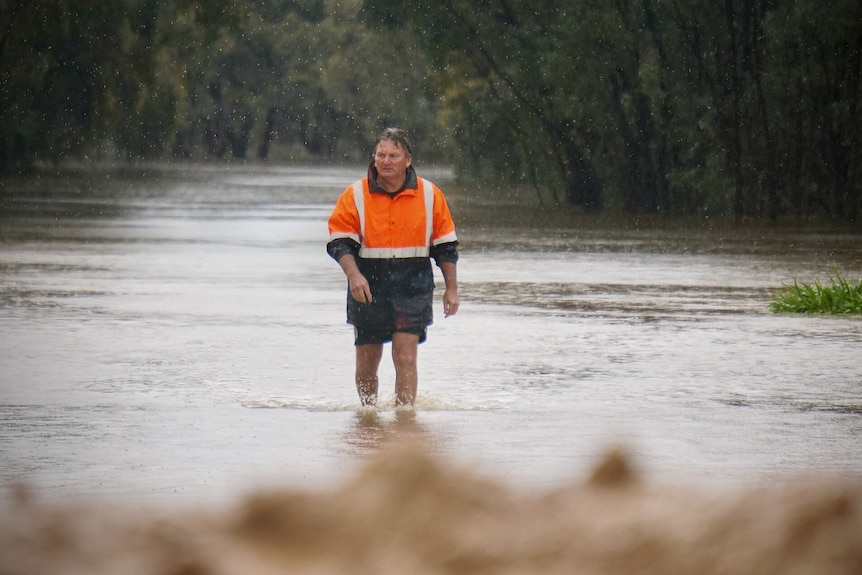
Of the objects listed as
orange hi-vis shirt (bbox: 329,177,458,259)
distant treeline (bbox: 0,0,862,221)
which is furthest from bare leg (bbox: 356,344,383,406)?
distant treeline (bbox: 0,0,862,221)

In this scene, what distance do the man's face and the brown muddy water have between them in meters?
1.21

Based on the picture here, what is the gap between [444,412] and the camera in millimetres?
9219

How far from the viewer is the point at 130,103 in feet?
169

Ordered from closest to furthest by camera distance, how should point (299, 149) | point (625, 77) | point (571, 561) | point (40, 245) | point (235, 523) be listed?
point (571, 561) < point (235, 523) < point (40, 245) < point (625, 77) < point (299, 149)

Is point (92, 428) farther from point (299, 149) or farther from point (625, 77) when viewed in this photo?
point (299, 149)

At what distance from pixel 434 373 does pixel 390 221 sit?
7.23 feet

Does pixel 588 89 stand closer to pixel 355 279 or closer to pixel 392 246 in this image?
pixel 392 246


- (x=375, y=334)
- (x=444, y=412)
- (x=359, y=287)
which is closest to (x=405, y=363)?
(x=375, y=334)

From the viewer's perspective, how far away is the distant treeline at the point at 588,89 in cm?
3475

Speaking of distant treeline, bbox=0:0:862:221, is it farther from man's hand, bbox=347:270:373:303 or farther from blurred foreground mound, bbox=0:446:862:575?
blurred foreground mound, bbox=0:446:862:575

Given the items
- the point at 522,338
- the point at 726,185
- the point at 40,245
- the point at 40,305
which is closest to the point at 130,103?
the point at 726,185

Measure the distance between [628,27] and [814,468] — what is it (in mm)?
31300

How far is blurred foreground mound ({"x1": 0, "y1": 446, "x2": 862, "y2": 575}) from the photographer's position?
2.18 meters

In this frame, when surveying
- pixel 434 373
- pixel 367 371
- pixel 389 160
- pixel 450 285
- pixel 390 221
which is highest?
pixel 389 160
